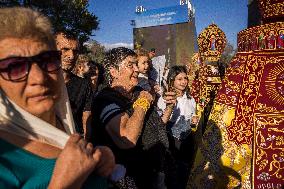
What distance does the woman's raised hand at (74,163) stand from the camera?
1.14 metres

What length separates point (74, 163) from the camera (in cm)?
118

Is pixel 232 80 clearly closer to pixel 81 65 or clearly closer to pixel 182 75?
pixel 182 75

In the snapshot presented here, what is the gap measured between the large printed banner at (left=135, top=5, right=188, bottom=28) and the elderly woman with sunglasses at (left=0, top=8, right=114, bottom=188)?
133 feet

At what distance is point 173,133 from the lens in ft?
15.5

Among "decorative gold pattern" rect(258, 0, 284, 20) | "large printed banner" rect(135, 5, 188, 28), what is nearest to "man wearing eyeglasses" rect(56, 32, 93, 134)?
"decorative gold pattern" rect(258, 0, 284, 20)

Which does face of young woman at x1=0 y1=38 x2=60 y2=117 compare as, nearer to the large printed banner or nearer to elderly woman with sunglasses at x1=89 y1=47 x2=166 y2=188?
elderly woman with sunglasses at x1=89 y1=47 x2=166 y2=188

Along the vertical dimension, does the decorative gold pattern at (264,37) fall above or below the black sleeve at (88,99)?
above

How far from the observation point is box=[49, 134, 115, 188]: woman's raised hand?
44.9 inches

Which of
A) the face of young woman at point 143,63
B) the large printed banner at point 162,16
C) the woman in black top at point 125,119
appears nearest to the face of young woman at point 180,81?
the face of young woman at point 143,63

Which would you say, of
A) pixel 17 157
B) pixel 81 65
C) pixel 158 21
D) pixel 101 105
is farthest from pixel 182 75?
pixel 158 21

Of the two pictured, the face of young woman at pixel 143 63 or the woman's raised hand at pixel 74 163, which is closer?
the woman's raised hand at pixel 74 163

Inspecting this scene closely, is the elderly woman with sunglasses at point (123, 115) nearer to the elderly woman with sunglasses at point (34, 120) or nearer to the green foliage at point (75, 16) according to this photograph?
the elderly woman with sunglasses at point (34, 120)

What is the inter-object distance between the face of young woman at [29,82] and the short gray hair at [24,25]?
0.08 ft

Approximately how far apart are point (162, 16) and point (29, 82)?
43.8m
